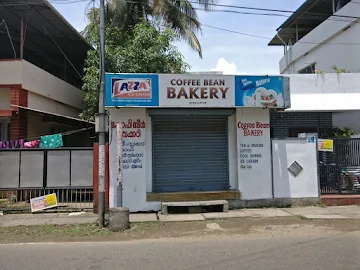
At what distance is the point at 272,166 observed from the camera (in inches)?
453

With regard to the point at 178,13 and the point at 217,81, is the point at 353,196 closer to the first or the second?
the point at 217,81

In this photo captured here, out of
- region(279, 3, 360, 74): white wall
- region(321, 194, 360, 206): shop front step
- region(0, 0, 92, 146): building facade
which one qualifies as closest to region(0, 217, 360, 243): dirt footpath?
region(321, 194, 360, 206): shop front step

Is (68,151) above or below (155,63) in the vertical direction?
below

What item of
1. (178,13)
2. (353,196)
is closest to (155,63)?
(178,13)

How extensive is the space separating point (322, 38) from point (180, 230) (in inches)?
668

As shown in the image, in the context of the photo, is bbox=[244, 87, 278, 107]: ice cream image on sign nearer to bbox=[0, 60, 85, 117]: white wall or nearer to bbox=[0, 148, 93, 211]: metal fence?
bbox=[0, 148, 93, 211]: metal fence

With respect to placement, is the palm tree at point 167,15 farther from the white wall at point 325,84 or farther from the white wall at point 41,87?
the white wall at point 325,84

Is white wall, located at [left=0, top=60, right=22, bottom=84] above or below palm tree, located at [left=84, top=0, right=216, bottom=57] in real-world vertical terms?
below

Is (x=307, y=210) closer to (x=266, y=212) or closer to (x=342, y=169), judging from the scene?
(x=266, y=212)

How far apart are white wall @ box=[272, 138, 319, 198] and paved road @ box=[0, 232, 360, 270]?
363 centimetres

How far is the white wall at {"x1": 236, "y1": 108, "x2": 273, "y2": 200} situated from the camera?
37.1 feet

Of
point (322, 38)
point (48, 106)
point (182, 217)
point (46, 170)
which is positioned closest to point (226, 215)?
point (182, 217)

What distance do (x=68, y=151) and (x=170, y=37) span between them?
7.40 meters

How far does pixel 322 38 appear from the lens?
2141cm
